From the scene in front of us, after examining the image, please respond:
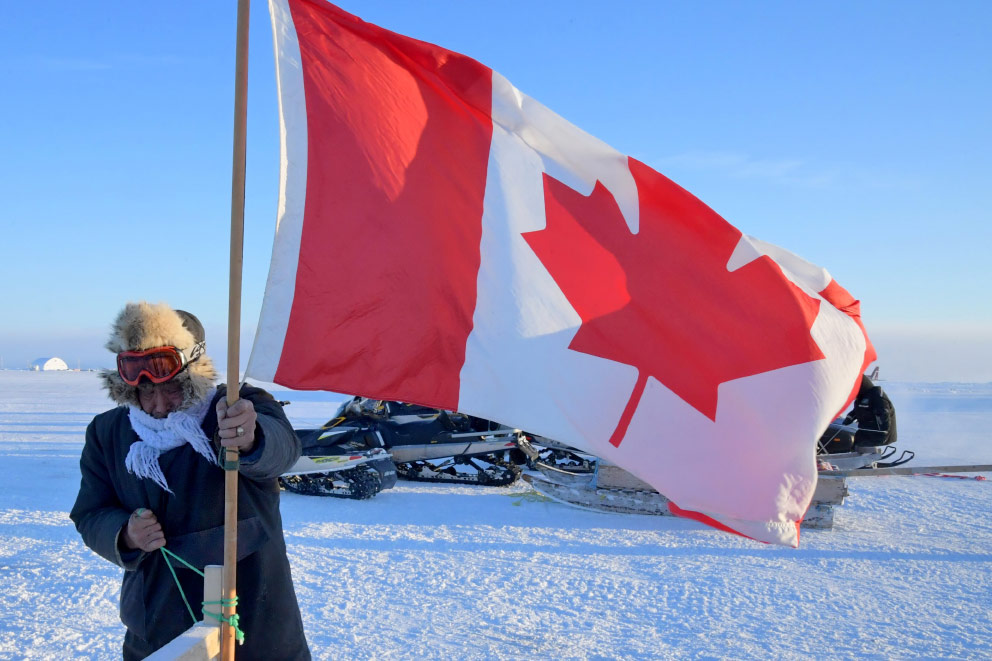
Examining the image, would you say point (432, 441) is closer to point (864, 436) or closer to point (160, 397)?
point (864, 436)

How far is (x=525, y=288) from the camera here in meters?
2.53

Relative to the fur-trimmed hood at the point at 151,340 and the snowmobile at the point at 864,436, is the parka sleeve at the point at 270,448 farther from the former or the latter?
the snowmobile at the point at 864,436

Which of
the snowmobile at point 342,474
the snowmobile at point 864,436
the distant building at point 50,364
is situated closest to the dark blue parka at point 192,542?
the snowmobile at point 342,474

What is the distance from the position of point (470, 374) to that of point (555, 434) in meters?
0.35

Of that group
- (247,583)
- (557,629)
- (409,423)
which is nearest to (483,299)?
(247,583)

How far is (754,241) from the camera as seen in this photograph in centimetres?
276

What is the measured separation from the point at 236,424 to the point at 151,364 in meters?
0.45

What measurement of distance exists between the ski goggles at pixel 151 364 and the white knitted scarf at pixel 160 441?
115 millimetres

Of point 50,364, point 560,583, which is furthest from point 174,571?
point 50,364

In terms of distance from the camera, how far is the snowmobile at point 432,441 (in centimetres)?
957

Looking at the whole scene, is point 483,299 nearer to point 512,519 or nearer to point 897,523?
point 512,519

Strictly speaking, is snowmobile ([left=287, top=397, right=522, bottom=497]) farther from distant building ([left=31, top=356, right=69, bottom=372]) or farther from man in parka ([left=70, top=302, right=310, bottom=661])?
distant building ([left=31, top=356, right=69, bottom=372])

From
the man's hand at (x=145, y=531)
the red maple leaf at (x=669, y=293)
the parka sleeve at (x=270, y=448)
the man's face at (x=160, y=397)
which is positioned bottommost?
the man's hand at (x=145, y=531)

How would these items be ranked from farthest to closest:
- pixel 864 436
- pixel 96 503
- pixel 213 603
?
pixel 864 436 → pixel 96 503 → pixel 213 603
